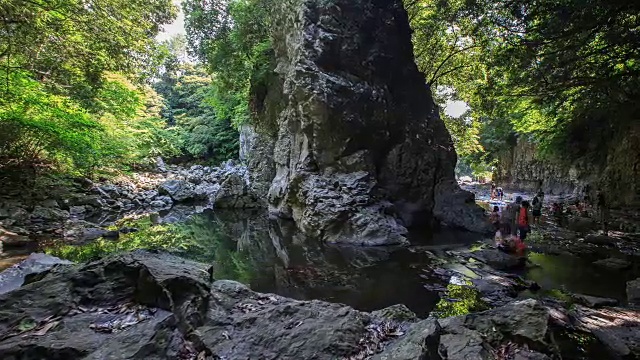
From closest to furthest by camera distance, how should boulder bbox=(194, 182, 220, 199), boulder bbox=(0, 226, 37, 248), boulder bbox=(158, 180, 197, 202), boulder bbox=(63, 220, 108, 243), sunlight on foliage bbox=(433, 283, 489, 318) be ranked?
sunlight on foliage bbox=(433, 283, 489, 318), boulder bbox=(0, 226, 37, 248), boulder bbox=(63, 220, 108, 243), boulder bbox=(158, 180, 197, 202), boulder bbox=(194, 182, 220, 199)

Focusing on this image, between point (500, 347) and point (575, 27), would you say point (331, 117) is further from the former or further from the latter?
point (500, 347)

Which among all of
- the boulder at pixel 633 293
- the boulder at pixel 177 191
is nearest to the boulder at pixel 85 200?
the boulder at pixel 177 191

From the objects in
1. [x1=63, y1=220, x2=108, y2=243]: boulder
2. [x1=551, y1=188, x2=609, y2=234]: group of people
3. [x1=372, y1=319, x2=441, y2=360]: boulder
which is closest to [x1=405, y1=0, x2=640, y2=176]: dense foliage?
[x1=551, y1=188, x2=609, y2=234]: group of people

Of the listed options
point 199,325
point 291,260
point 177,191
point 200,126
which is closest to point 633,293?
point 291,260

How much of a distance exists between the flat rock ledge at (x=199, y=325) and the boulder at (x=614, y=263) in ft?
20.1

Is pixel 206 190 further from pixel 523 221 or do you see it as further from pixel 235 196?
pixel 523 221

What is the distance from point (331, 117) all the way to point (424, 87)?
18.9 feet

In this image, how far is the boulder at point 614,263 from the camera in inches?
314

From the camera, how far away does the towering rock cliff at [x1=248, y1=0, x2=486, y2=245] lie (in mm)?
11906

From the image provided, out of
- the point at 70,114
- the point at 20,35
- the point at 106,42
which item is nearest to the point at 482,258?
the point at 106,42

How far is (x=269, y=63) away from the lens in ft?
59.5

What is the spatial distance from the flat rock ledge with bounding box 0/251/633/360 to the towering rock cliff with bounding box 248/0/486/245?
6.85m

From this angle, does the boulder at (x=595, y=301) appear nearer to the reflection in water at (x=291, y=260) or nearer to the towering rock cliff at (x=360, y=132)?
the reflection in water at (x=291, y=260)

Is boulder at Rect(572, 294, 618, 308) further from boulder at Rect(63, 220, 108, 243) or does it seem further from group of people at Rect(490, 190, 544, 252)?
boulder at Rect(63, 220, 108, 243)
